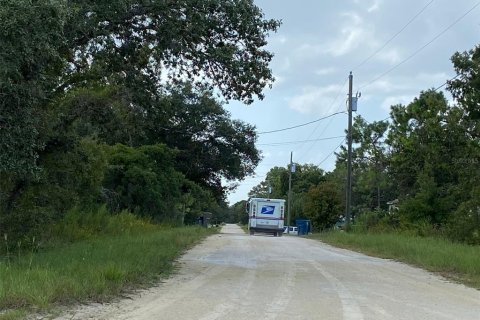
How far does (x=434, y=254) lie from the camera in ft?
55.3

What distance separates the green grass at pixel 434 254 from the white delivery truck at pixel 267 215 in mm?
16702

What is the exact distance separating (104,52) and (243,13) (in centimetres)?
397

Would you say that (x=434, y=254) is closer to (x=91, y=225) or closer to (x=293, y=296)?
(x=293, y=296)

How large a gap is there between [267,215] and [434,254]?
2577 cm

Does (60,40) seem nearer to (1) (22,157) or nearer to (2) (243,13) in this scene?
(1) (22,157)

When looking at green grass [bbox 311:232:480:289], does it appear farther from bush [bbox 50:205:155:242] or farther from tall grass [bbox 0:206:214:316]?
bush [bbox 50:205:155:242]

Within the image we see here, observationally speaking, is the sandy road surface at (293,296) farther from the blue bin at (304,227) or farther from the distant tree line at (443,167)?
the blue bin at (304,227)

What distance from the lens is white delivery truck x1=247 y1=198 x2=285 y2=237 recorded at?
137ft

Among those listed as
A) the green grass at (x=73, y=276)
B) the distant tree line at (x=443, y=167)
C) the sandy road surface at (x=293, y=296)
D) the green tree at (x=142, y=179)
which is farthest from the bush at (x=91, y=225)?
the distant tree line at (x=443, y=167)

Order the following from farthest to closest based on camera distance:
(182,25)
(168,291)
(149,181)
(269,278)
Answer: (149,181), (182,25), (269,278), (168,291)

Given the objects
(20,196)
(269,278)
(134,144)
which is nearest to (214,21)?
(269,278)

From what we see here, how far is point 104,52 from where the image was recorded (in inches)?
573

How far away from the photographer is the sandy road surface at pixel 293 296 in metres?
8.09

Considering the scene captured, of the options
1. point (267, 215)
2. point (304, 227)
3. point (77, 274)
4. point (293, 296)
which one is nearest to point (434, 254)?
point (293, 296)
